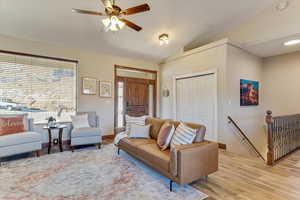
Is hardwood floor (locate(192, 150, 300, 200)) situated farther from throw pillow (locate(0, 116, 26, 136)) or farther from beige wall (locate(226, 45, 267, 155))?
throw pillow (locate(0, 116, 26, 136))

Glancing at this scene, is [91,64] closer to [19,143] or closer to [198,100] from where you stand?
[19,143]

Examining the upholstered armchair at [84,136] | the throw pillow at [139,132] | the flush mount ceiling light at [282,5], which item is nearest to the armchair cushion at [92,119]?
the upholstered armchair at [84,136]

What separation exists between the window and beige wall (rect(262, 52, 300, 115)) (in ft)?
20.6

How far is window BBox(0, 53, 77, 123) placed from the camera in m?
3.70

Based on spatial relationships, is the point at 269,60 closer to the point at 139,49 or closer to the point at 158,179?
the point at 139,49

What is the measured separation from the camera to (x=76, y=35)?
4031 mm

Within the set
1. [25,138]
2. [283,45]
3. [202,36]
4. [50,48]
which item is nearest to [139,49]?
[202,36]

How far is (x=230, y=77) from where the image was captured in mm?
4184

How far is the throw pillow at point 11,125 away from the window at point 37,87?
1.95 feet

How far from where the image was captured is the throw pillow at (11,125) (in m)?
3.16

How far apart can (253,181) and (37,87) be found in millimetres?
5045

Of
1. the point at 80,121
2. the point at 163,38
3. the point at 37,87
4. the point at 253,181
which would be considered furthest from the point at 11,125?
the point at 253,181

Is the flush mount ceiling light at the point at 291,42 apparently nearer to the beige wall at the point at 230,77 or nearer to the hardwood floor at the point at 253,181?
the beige wall at the point at 230,77

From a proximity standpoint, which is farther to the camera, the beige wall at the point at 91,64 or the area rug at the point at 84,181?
the beige wall at the point at 91,64
